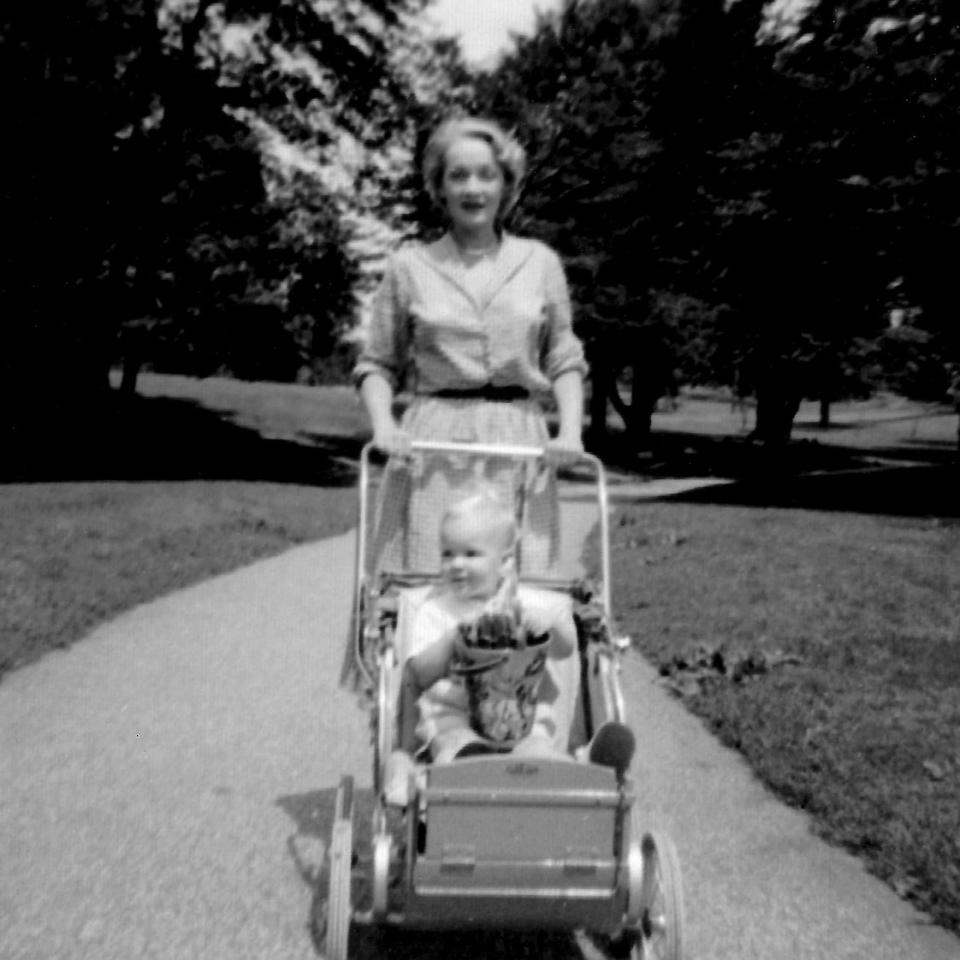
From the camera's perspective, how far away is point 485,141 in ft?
12.8

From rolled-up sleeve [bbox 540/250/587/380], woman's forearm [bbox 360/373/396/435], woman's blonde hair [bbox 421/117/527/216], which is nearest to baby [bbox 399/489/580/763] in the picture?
woman's forearm [bbox 360/373/396/435]

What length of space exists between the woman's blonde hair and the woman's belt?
1.92 feet

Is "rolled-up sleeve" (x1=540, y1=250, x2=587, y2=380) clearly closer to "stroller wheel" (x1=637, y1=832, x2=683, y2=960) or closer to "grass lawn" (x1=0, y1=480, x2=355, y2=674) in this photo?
"stroller wheel" (x1=637, y1=832, x2=683, y2=960)

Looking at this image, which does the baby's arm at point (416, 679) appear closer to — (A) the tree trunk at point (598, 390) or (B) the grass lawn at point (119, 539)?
(B) the grass lawn at point (119, 539)

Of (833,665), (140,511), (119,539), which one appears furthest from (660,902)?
(140,511)

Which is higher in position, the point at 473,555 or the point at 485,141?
the point at 485,141

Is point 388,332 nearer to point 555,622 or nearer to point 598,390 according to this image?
point 555,622

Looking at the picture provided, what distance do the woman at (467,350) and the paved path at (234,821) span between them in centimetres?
112

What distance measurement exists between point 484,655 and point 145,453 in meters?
22.8

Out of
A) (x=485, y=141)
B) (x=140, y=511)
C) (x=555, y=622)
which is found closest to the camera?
(x=555, y=622)

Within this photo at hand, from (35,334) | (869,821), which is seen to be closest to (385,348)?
(869,821)

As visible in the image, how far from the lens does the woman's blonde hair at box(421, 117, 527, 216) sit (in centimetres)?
389

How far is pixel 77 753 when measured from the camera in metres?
5.32

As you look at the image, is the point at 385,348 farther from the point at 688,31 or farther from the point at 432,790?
the point at 688,31
